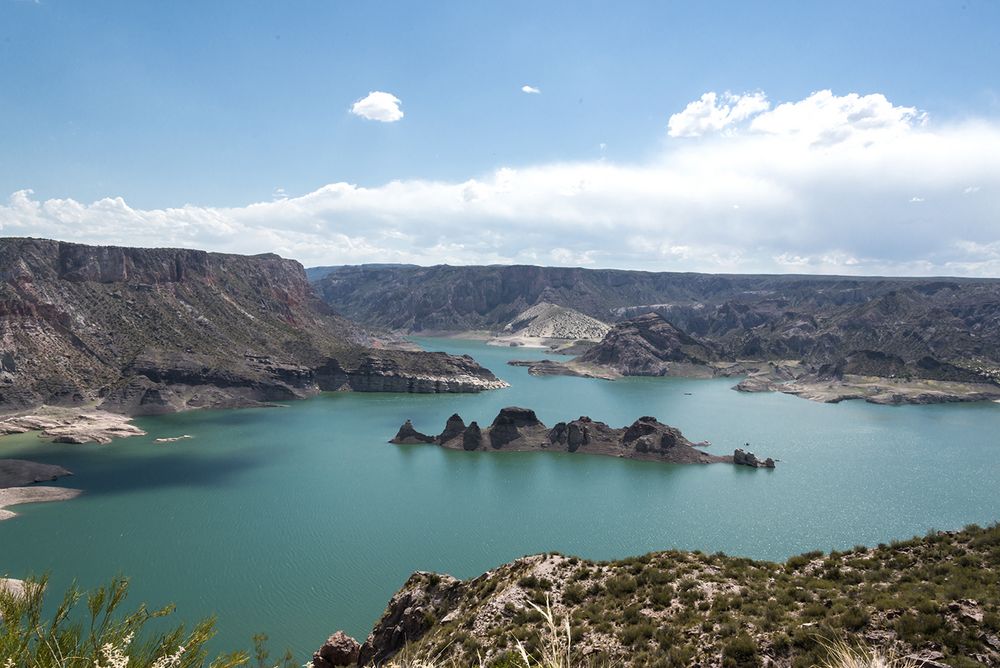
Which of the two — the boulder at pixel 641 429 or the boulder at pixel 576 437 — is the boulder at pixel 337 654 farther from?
the boulder at pixel 641 429

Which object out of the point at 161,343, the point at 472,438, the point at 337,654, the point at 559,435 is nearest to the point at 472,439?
the point at 472,438

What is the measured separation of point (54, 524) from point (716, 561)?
61929mm

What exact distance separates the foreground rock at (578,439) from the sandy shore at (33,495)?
144 feet

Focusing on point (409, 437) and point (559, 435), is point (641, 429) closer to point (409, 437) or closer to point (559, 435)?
point (559, 435)

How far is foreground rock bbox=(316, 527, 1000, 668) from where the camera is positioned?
55.7 ft

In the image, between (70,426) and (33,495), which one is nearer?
(33,495)

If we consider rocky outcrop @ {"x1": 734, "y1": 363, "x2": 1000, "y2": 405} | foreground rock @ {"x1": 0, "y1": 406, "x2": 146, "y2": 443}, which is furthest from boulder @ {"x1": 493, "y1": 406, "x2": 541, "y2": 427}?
rocky outcrop @ {"x1": 734, "y1": 363, "x2": 1000, "y2": 405}

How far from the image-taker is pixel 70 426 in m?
94.8

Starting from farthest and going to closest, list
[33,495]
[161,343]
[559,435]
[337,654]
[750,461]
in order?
[161,343]
[559,435]
[750,461]
[33,495]
[337,654]

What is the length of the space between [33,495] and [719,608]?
2904 inches

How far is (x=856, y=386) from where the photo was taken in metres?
156

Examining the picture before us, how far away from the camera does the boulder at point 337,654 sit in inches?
1045

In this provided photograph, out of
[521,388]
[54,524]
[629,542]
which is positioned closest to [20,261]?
[54,524]

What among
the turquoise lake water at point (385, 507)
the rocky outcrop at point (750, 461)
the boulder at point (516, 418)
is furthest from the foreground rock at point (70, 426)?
the rocky outcrop at point (750, 461)
